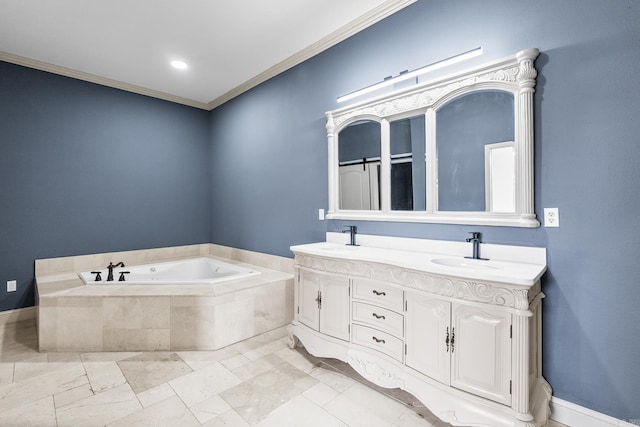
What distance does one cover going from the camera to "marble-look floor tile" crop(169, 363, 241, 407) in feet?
6.54

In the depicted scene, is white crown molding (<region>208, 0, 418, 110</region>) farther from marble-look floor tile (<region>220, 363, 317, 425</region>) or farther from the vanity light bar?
marble-look floor tile (<region>220, 363, 317, 425</region>)

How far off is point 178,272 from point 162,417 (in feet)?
8.02

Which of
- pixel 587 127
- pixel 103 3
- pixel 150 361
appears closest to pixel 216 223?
pixel 150 361

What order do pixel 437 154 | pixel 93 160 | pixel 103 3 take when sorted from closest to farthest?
pixel 437 154 < pixel 103 3 < pixel 93 160

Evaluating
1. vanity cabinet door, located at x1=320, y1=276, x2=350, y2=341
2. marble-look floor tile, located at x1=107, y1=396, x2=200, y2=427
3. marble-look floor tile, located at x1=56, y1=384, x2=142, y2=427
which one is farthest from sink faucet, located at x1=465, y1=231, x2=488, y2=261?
marble-look floor tile, located at x1=56, y1=384, x2=142, y2=427

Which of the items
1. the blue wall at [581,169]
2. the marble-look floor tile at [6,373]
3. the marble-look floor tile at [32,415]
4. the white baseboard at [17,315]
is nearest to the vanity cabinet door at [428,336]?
the blue wall at [581,169]

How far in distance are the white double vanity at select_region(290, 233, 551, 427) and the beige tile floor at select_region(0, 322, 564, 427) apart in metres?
0.19

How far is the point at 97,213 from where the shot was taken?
3.71m

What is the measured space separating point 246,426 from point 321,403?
46 centimetres

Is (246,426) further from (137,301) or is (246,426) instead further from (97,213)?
(97,213)

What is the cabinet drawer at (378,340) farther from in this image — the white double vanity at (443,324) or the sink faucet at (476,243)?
the sink faucet at (476,243)

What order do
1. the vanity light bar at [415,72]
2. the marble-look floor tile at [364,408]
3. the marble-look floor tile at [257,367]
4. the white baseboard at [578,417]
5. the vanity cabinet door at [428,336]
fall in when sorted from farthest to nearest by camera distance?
the marble-look floor tile at [257,367] → the vanity light bar at [415,72] → the marble-look floor tile at [364,408] → the vanity cabinet door at [428,336] → the white baseboard at [578,417]

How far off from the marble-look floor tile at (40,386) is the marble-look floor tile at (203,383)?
2.22ft

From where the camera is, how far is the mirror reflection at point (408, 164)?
2289 millimetres
